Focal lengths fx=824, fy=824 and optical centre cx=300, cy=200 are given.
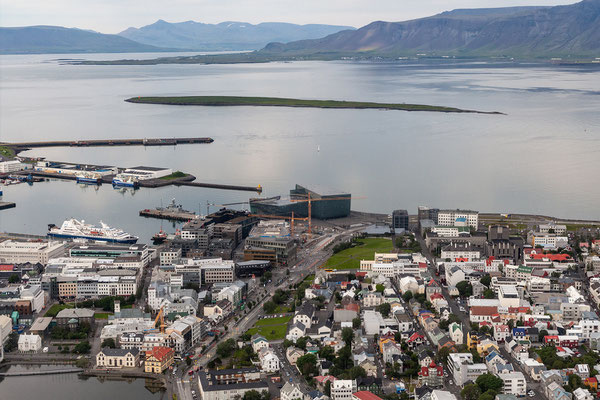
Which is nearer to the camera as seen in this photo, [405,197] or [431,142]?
[405,197]

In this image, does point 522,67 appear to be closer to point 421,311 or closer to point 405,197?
point 405,197

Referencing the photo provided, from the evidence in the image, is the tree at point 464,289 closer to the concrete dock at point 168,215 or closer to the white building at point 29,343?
the white building at point 29,343

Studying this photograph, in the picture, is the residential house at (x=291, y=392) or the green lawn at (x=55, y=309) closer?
the residential house at (x=291, y=392)

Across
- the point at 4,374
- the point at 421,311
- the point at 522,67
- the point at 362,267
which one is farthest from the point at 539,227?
the point at 522,67

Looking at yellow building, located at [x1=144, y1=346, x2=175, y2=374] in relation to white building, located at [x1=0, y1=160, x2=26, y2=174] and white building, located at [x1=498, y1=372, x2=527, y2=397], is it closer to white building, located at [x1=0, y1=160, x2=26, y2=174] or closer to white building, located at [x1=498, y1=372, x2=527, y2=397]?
white building, located at [x1=498, y1=372, x2=527, y2=397]

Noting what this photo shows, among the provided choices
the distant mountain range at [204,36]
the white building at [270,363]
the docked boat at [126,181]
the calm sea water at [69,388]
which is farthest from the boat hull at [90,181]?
the distant mountain range at [204,36]

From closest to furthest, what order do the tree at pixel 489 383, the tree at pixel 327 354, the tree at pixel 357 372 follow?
the tree at pixel 489 383 < the tree at pixel 357 372 < the tree at pixel 327 354

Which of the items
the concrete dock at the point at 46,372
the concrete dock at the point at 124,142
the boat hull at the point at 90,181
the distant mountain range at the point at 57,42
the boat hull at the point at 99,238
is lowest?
the boat hull at the point at 90,181
